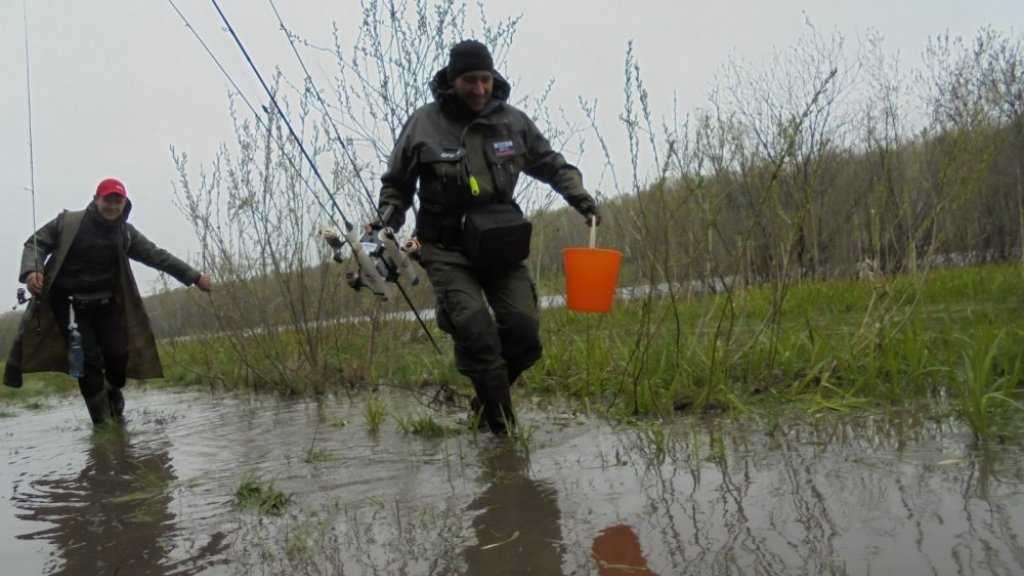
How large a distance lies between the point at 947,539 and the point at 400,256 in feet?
8.38

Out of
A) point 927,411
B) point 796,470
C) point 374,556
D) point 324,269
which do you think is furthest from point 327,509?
point 324,269

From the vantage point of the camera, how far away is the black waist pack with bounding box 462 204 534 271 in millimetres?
3842

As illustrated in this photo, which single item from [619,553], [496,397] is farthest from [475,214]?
[619,553]

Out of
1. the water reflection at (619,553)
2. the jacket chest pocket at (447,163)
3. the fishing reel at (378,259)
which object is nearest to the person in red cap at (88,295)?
the fishing reel at (378,259)

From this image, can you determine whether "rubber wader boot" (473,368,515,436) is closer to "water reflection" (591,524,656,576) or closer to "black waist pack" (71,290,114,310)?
"water reflection" (591,524,656,576)

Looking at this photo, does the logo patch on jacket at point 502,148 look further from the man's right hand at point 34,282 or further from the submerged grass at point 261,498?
the man's right hand at point 34,282

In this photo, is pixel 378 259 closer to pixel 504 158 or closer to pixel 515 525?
pixel 504 158

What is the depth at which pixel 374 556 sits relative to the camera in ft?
8.03

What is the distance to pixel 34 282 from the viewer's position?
210 inches

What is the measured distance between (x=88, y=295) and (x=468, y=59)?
347cm

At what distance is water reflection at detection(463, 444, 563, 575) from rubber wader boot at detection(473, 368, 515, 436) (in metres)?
0.52

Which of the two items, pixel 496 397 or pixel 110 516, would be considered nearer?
pixel 110 516

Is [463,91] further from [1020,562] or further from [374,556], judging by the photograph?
[1020,562]

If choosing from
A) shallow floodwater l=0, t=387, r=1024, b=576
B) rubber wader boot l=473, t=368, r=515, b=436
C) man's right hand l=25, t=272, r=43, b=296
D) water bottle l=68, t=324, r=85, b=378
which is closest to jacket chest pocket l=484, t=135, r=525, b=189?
rubber wader boot l=473, t=368, r=515, b=436
